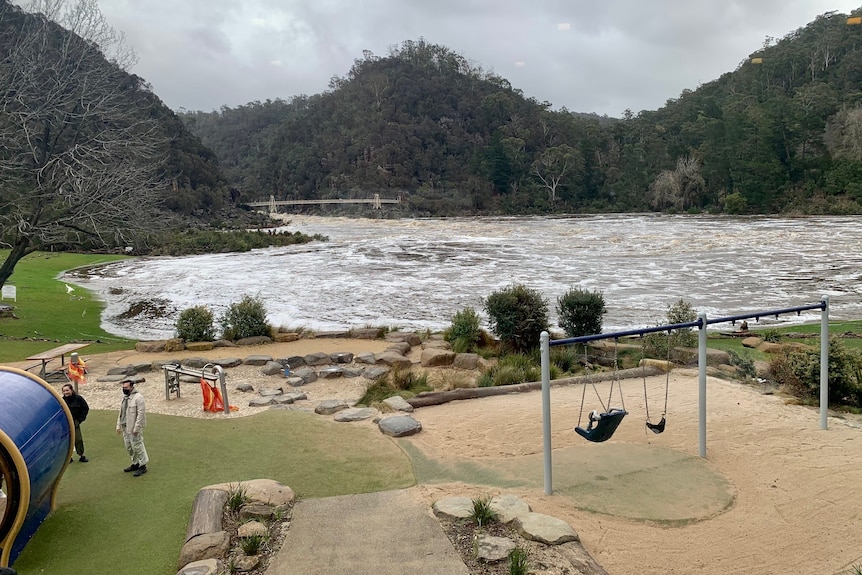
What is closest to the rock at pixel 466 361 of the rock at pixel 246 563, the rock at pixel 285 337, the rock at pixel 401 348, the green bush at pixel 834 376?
the rock at pixel 401 348

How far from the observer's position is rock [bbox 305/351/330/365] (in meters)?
13.3

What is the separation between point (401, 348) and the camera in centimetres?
1435

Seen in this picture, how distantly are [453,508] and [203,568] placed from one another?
87.1 inches

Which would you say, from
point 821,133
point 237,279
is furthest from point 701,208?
point 237,279

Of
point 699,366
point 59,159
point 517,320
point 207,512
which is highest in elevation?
point 59,159

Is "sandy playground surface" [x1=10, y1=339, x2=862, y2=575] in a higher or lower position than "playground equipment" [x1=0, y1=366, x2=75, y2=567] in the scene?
lower

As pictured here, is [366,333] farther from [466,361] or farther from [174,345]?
[174,345]

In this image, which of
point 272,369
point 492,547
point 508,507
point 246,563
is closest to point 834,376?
point 508,507

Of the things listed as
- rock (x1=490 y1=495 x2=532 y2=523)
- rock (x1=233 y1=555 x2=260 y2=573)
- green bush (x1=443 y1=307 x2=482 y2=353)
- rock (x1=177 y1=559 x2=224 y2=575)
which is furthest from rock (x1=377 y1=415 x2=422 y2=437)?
green bush (x1=443 y1=307 x2=482 y2=353)

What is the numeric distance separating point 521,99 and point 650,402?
120819 millimetres

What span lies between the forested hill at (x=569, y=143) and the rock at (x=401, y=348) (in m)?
61.3

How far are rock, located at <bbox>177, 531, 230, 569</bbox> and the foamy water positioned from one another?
1343 cm

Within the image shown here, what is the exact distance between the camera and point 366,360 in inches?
523

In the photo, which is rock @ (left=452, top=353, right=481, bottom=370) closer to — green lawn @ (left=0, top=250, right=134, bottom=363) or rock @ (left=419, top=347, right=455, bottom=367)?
rock @ (left=419, top=347, right=455, bottom=367)
